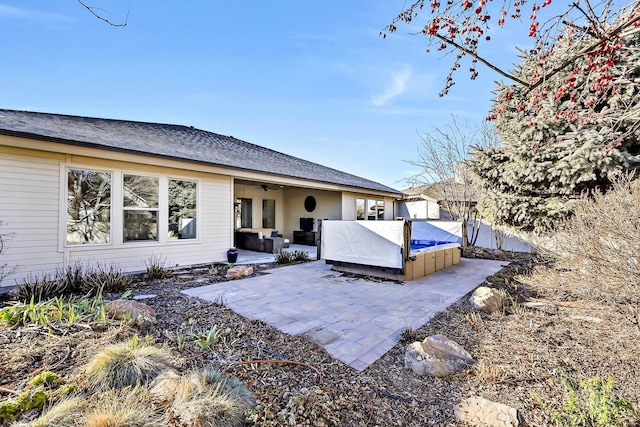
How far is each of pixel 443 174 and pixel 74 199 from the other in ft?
38.6

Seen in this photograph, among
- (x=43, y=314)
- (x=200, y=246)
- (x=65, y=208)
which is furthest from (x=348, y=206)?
(x=43, y=314)

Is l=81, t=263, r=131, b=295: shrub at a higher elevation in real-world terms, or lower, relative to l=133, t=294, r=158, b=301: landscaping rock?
higher

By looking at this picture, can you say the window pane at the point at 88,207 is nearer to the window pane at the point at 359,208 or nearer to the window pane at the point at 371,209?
the window pane at the point at 359,208

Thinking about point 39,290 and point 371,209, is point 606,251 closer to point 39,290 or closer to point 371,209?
point 39,290

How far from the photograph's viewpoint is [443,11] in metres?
2.41

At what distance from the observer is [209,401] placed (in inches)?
75.9

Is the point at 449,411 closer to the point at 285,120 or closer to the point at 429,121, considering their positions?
the point at 429,121

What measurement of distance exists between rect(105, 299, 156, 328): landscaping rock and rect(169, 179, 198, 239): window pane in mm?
3786

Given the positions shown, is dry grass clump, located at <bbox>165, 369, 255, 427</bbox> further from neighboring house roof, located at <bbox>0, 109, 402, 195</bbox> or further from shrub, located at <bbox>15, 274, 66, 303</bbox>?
neighboring house roof, located at <bbox>0, 109, 402, 195</bbox>

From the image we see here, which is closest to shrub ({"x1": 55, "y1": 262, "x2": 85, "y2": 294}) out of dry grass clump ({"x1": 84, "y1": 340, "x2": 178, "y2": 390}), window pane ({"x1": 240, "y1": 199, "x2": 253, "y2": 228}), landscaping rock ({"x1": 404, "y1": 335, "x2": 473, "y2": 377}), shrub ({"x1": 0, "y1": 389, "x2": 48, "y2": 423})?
dry grass clump ({"x1": 84, "y1": 340, "x2": 178, "y2": 390})

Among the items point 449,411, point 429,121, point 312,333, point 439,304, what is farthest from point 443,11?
point 429,121

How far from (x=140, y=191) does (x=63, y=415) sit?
6.03 metres

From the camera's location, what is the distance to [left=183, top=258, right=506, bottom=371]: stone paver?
345 cm

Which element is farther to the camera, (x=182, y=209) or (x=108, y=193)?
(x=182, y=209)
